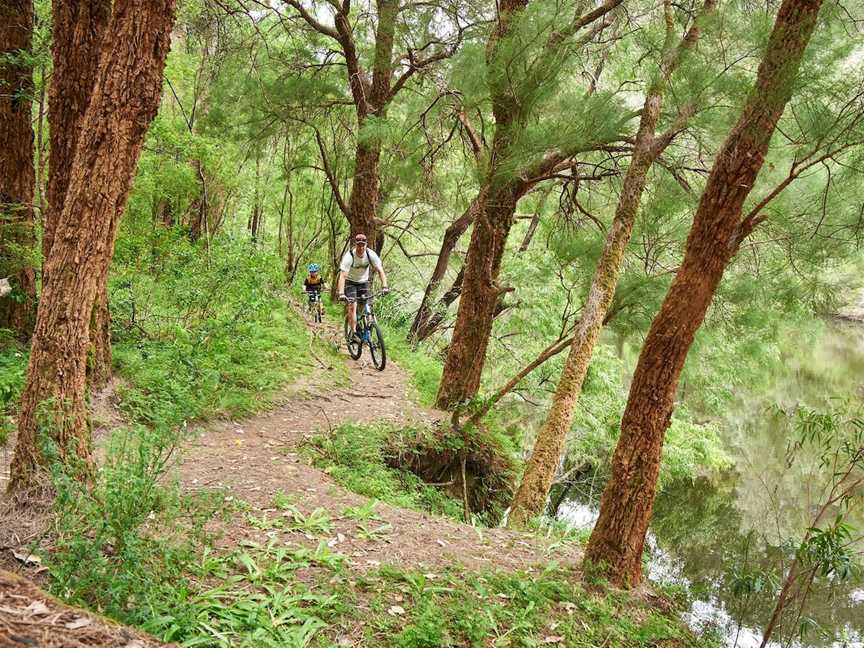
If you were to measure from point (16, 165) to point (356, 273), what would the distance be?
3915 mm

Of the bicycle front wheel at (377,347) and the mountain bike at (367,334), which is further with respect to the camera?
the bicycle front wheel at (377,347)

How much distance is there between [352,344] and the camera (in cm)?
909

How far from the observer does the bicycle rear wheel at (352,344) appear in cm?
898

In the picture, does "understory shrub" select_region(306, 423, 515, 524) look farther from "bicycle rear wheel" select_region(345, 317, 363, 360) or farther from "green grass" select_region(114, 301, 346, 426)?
"bicycle rear wheel" select_region(345, 317, 363, 360)

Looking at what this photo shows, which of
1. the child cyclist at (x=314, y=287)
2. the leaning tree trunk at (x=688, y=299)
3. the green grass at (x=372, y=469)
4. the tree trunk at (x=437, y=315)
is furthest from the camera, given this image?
the tree trunk at (x=437, y=315)

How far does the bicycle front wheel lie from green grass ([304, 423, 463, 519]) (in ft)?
6.08

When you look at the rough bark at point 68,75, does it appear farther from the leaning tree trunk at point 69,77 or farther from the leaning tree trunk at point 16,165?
the leaning tree trunk at point 16,165

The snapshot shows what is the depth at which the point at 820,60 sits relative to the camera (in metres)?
3.96

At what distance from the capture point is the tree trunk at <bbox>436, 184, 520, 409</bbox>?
732 cm

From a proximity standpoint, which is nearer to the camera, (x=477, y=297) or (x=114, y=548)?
(x=114, y=548)

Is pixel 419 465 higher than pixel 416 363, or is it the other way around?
pixel 416 363

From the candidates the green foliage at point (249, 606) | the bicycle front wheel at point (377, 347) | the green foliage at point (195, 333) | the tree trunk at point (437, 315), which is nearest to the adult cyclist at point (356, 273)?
the bicycle front wheel at point (377, 347)

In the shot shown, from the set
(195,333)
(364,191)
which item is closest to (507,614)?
(195,333)

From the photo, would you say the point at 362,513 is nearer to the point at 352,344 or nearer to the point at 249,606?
the point at 249,606
